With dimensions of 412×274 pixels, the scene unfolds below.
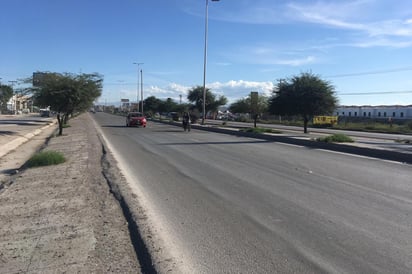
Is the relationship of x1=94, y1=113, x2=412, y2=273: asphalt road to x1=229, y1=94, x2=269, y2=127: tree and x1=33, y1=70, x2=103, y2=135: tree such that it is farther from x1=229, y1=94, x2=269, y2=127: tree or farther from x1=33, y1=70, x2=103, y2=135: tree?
x1=229, y1=94, x2=269, y2=127: tree

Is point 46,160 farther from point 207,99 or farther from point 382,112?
point 382,112

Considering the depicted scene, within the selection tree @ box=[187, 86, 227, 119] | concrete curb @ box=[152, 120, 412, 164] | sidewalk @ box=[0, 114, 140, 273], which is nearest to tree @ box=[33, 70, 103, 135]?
concrete curb @ box=[152, 120, 412, 164]

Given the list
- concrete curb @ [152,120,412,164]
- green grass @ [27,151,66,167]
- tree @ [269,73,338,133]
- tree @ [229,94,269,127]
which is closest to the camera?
green grass @ [27,151,66,167]

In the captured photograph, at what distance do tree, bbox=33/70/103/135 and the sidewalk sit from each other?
907 inches

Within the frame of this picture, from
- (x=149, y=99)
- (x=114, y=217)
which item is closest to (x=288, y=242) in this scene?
(x=114, y=217)

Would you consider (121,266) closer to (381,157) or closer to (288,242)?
(288,242)

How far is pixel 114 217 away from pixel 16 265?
232 cm

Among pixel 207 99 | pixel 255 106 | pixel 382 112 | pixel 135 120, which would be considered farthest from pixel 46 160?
pixel 382 112

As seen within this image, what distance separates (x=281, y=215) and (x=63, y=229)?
11.0 feet

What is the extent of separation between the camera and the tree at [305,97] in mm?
33250

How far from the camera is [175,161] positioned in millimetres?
16328

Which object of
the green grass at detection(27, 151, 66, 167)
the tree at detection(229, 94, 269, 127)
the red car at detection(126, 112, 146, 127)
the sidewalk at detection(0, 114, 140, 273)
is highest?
the tree at detection(229, 94, 269, 127)

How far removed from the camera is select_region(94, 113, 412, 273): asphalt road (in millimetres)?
5566

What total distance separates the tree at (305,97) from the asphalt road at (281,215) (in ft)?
60.8
